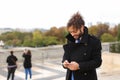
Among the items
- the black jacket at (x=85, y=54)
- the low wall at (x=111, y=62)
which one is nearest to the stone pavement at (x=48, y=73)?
the low wall at (x=111, y=62)

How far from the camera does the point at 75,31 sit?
3.37 meters

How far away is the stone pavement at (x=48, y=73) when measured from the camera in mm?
11169

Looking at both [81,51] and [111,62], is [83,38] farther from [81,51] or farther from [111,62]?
[111,62]

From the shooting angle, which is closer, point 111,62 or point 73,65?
point 73,65

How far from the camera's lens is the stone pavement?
1117 centimetres

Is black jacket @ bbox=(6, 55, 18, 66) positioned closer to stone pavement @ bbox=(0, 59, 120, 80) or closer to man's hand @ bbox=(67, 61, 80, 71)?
stone pavement @ bbox=(0, 59, 120, 80)

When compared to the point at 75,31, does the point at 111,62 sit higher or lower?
lower

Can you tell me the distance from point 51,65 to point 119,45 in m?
3.40

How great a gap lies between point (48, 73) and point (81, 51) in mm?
10554

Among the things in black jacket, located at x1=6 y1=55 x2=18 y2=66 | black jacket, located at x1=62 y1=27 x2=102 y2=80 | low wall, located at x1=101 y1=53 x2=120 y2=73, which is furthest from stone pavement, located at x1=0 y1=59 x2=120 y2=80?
black jacket, located at x1=62 y1=27 x2=102 y2=80

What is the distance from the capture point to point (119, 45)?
1504cm

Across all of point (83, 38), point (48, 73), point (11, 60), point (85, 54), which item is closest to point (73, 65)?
point (85, 54)

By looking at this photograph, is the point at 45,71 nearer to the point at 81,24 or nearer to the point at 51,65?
the point at 51,65

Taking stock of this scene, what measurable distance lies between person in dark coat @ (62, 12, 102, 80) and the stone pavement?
718 centimetres
